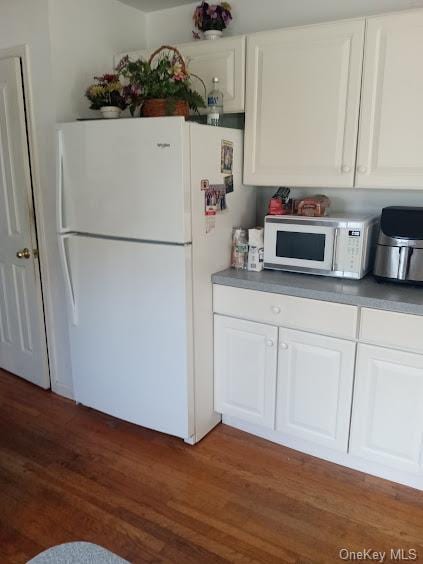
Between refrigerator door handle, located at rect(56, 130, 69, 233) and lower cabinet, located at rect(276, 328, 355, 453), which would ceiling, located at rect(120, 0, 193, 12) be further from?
lower cabinet, located at rect(276, 328, 355, 453)

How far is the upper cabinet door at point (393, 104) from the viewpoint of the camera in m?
1.94

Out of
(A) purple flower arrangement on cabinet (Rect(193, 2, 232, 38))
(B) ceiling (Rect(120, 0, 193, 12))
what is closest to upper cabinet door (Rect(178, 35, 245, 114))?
(A) purple flower arrangement on cabinet (Rect(193, 2, 232, 38))

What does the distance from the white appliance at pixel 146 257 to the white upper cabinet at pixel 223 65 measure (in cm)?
20

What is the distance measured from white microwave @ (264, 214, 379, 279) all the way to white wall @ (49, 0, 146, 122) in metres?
1.31

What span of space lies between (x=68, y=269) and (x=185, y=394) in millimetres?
946

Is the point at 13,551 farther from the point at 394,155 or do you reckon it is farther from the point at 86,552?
the point at 394,155

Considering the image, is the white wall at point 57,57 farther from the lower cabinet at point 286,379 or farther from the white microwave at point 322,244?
the white microwave at point 322,244

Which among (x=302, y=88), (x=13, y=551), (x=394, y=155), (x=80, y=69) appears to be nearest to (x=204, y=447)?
(x=13, y=551)

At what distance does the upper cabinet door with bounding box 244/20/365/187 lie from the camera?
2084 millimetres

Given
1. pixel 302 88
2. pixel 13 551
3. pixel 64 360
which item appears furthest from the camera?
pixel 64 360

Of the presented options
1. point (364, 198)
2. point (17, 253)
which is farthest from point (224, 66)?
point (17, 253)

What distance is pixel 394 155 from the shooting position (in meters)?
2.05

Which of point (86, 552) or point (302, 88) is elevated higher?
point (302, 88)

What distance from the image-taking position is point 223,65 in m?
2.37
